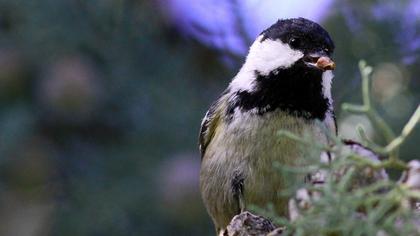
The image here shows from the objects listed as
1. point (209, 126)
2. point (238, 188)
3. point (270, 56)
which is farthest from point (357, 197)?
point (209, 126)

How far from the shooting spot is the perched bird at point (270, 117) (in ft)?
8.44

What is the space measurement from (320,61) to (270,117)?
0.24m

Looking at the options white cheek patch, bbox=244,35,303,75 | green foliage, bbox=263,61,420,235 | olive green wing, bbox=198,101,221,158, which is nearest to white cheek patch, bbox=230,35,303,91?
white cheek patch, bbox=244,35,303,75

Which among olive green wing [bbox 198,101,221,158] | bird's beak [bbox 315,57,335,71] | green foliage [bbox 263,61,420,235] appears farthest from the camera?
olive green wing [bbox 198,101,221,158]

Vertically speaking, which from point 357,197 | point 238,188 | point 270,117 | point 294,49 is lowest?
point 357,197

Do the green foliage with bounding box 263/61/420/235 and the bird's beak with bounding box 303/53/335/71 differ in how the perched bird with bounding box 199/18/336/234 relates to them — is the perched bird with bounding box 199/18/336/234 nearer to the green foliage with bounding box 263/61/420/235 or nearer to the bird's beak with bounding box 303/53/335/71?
the bird's beak with bounding box 303/53/335/71

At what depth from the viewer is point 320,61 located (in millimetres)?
2562

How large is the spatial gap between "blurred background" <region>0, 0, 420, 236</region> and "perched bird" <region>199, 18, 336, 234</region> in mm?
317

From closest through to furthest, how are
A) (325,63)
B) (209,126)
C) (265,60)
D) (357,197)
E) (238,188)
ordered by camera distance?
(357,197)
(325,63)
(238,188)
(265,60)
(209,126)

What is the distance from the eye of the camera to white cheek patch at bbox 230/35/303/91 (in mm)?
2678

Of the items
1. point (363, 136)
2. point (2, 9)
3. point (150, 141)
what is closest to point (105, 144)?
point (150, 141)

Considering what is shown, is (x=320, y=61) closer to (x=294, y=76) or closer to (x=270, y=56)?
(x=294, y=76)

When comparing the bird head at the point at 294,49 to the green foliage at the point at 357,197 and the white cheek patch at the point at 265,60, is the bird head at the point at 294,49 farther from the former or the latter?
the green foliage at the point at 357,197

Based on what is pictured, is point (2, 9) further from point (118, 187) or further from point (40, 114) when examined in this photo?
point (118, 187)
